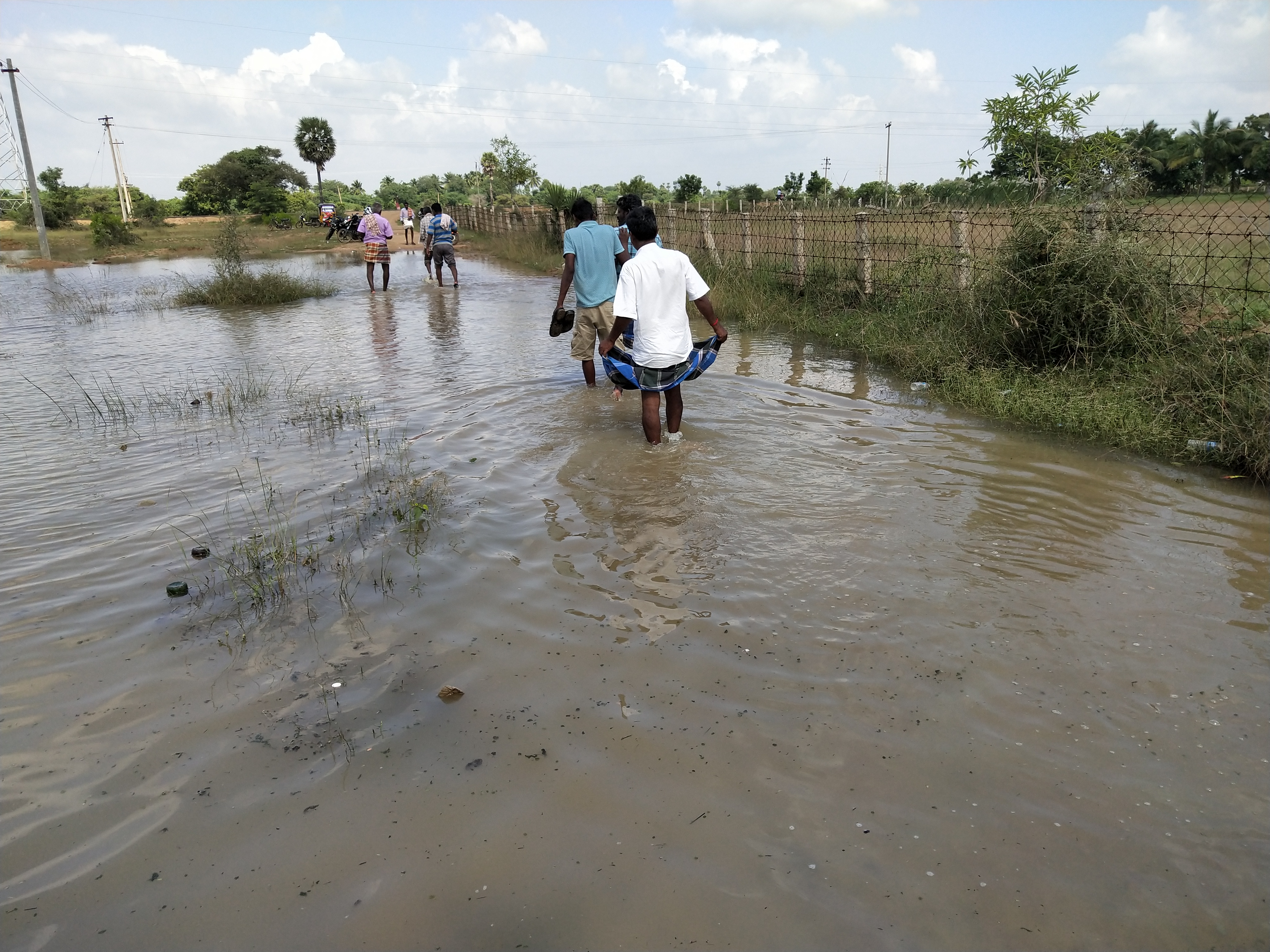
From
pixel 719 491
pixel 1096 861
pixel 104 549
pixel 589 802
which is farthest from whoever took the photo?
pixel 719 491

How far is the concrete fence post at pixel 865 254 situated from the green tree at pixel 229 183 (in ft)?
179

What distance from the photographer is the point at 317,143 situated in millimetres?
58969

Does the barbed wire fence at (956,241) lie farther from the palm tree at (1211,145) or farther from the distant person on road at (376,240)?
the palm tree at (1211,145)

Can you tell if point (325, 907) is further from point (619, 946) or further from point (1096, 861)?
point (1096, 861)

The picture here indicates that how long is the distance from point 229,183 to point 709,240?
56452 mm

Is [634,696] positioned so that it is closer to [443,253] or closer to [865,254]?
[865,254]

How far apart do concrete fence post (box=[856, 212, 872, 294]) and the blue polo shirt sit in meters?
4.14

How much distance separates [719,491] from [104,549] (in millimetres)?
3660

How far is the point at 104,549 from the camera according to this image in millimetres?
4684

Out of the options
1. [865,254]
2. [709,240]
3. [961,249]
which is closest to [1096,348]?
[961,249]

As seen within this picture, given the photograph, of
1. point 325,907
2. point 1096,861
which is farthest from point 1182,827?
point 325,907

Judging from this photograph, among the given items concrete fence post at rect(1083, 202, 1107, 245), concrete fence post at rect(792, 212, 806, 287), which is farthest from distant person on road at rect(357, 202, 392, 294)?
concrete fence post at rect(1083, 202, 1107, 245)

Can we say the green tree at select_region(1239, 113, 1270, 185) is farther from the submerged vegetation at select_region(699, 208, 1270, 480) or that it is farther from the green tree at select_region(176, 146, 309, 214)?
the green tree at select_region(176, 146, 309, 214)

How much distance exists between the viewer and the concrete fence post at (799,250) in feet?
37.7
